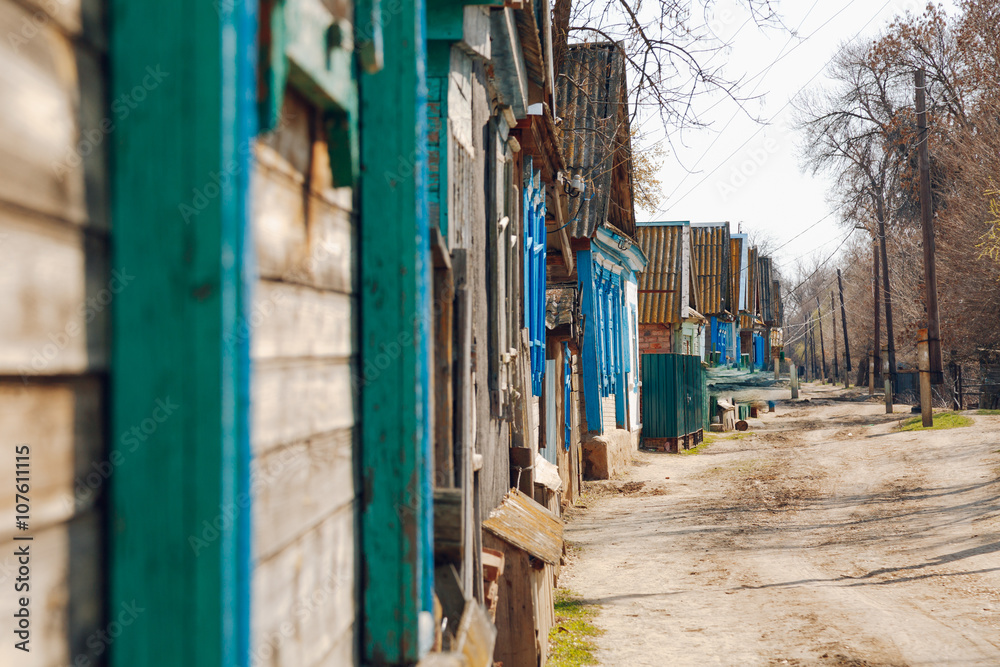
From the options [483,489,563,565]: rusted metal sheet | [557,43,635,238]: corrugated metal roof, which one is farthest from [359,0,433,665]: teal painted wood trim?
[557,43,635,238]: corrugated metal roof

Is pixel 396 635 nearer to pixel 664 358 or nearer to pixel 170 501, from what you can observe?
pixel 170 501

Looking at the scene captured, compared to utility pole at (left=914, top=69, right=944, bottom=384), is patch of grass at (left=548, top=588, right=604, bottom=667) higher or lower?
lower

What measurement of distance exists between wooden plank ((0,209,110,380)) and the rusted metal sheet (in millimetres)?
4202

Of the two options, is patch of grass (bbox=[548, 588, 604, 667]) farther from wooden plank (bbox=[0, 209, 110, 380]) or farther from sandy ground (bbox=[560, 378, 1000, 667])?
wooden plank (bbox=[0, 209, 110, 380])

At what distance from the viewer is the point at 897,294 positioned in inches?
1230

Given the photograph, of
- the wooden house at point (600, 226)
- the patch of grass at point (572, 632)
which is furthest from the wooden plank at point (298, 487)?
the wooden house at point (600, 226)

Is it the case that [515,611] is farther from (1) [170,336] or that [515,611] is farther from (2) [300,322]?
(1) [170,336]

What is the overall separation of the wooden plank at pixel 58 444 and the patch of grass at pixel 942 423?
56.2ft

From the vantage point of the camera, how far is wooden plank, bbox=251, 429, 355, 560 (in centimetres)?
133

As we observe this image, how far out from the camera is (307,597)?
154cm

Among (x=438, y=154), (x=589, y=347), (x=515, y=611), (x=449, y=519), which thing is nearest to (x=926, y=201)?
(x=589, y=347)

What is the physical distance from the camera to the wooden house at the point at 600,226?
40.0 feet

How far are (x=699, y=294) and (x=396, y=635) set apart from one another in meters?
27.4

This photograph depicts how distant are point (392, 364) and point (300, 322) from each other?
423 millimetres
